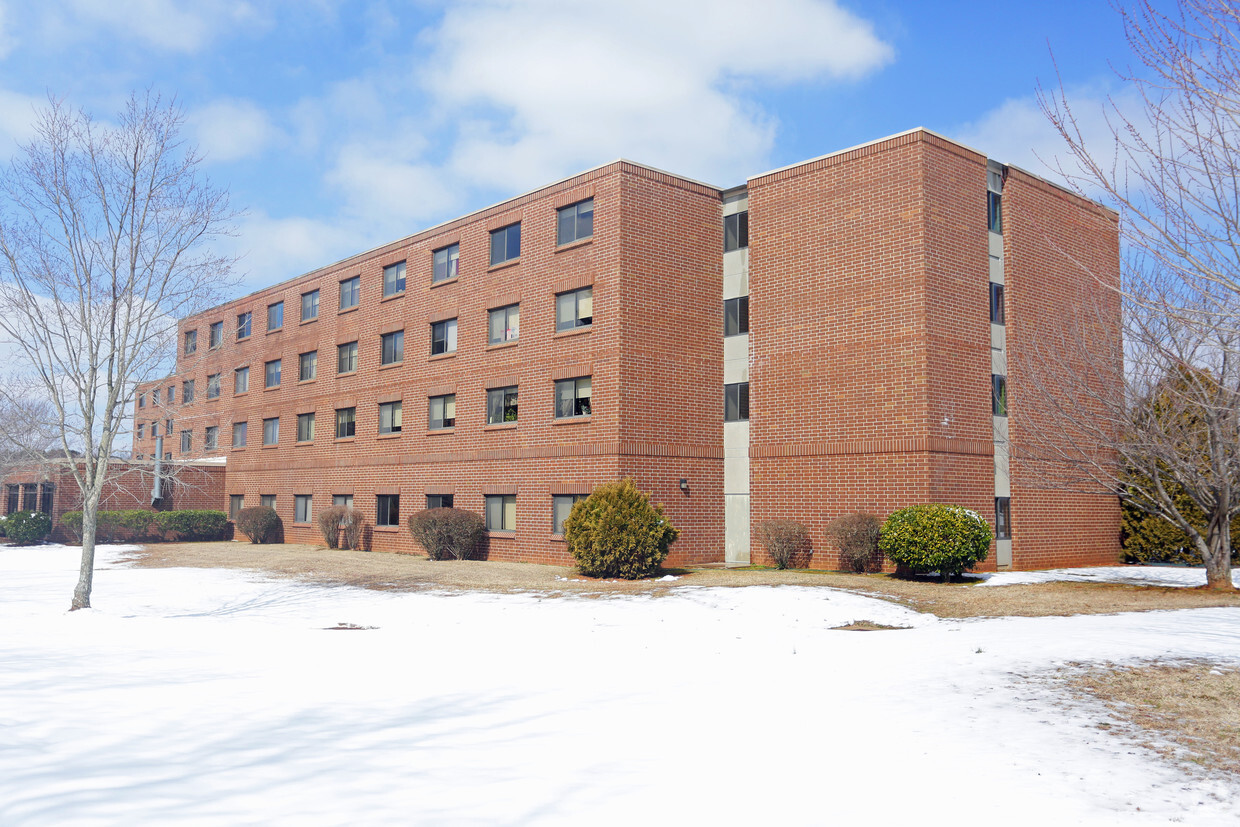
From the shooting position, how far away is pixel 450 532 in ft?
90.0

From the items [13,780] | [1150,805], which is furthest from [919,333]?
[13,780]

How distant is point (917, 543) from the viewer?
64.4ft

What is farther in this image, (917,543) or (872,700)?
(917,543)

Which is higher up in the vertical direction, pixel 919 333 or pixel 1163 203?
pixel 919 333

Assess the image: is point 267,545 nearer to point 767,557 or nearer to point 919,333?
point 767,557

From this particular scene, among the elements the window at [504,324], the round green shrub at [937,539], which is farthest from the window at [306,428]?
the round green shrub at [937,539]

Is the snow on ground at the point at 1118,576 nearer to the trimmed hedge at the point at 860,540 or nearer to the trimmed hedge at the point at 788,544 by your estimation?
the trimmed hedge at the point at 860,540

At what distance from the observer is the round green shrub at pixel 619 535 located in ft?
68.8

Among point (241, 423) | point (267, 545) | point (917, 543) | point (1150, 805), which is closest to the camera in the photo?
point (1150, 805)

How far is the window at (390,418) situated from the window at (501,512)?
624cm

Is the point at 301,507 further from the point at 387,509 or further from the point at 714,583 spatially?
the point at 714,583

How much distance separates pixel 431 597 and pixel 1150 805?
1368 cm

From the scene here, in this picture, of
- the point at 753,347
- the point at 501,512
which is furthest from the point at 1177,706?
the point at 501,512

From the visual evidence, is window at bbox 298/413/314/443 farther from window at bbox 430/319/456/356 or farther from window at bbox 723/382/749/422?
window at bbox 723/382/749/422
